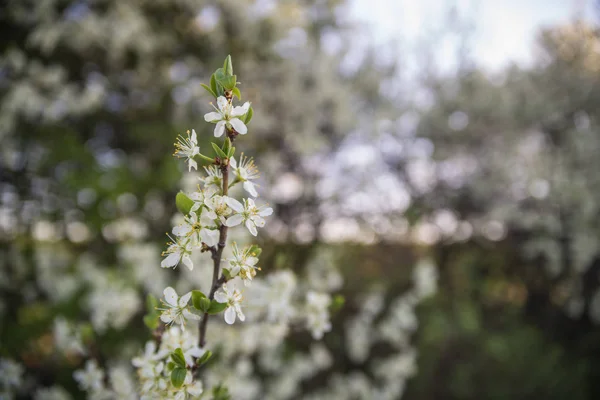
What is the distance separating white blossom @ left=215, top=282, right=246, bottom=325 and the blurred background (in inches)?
18.7

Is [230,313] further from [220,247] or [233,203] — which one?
[233,203]

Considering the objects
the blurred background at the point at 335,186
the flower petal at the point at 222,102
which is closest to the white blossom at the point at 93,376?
the blurred background at the point at 335,186

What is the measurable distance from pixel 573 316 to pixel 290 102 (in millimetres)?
5015

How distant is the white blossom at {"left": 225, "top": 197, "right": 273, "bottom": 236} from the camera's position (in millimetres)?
913

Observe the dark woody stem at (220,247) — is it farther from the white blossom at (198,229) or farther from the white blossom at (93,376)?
the white blossom at (93,376)

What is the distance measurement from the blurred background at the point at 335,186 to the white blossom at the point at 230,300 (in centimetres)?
48

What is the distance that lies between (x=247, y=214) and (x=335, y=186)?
4.57 m

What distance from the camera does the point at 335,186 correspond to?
18.0 feet

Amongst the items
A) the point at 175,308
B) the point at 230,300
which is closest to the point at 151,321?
the point at 175,308

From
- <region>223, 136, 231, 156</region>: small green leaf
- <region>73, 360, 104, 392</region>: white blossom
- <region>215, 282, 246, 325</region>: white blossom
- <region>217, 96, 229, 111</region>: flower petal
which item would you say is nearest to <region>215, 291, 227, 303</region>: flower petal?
<region>215, 282, 246, 325</region>: white blossom

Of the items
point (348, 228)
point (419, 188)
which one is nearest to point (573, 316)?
point (419, 188)

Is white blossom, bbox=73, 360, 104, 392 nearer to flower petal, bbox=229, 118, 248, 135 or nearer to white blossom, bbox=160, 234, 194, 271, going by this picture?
white blossom, bbox=160, 234, 194, 271

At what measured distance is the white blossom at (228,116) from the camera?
92 centimetres

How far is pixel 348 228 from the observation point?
5.21 metres
